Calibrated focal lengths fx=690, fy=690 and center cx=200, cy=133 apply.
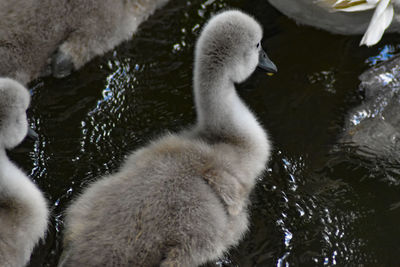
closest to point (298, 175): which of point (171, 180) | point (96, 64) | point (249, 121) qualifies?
point (249, 121)

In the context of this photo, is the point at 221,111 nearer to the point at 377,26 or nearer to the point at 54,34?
the point at 54,34

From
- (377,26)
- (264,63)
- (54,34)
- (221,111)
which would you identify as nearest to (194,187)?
(221,111)

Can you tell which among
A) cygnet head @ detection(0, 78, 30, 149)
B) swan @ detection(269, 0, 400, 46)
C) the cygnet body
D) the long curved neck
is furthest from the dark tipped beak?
swan @ detection(269, 0, 400, 46)

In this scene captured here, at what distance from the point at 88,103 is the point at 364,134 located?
1385mm

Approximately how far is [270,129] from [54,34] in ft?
3.80

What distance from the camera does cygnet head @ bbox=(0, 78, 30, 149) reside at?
2748mm

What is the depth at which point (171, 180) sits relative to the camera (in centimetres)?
268

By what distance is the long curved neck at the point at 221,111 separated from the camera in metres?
2.89

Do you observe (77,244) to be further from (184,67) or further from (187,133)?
(184,67)

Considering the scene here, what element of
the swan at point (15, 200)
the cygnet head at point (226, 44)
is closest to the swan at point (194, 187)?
the cygnet head at point (226, 44)

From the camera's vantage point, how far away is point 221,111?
290 cm

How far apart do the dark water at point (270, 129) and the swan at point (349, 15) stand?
0.30ft

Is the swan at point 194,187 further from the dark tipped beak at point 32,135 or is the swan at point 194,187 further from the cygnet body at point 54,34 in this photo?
the cygnet body at point 54,34

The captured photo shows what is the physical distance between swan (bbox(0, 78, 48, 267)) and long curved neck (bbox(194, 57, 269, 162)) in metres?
0.73
